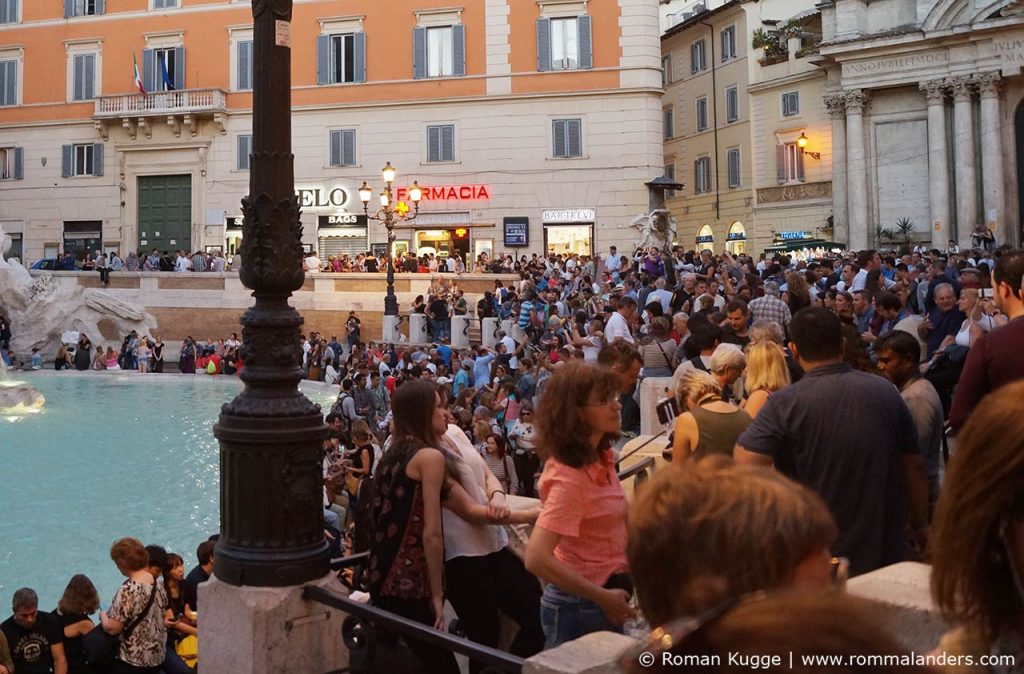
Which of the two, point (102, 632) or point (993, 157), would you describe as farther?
point (993, 157)

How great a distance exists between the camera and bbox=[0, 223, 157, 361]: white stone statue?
96.5ft

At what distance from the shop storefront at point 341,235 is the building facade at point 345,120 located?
73 mm

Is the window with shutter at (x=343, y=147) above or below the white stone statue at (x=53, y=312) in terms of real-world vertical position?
above

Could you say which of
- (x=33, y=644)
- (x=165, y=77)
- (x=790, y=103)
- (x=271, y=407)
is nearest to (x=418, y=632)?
(x=271, y=407)

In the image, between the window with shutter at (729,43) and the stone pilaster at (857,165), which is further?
the window with shutter at (729,43)

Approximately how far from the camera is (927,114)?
1238 inches

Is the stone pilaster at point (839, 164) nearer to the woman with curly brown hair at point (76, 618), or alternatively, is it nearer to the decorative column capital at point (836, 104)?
the decorative column capital at point (836, 104)

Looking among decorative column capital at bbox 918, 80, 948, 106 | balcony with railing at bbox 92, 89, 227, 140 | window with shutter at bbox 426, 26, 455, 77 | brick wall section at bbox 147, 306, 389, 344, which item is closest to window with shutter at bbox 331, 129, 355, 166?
window with shutter at bbox 426, 26, 455, 77

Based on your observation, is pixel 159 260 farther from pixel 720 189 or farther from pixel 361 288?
pixel 720 189

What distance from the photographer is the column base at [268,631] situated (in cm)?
431

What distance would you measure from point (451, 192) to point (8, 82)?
763 inches

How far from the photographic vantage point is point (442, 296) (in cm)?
2608

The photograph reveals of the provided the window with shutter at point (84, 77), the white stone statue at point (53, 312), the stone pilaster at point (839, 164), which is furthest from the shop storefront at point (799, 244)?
the window with shutter at point (84, 77)

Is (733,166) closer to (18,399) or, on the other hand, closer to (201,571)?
(18,399)
